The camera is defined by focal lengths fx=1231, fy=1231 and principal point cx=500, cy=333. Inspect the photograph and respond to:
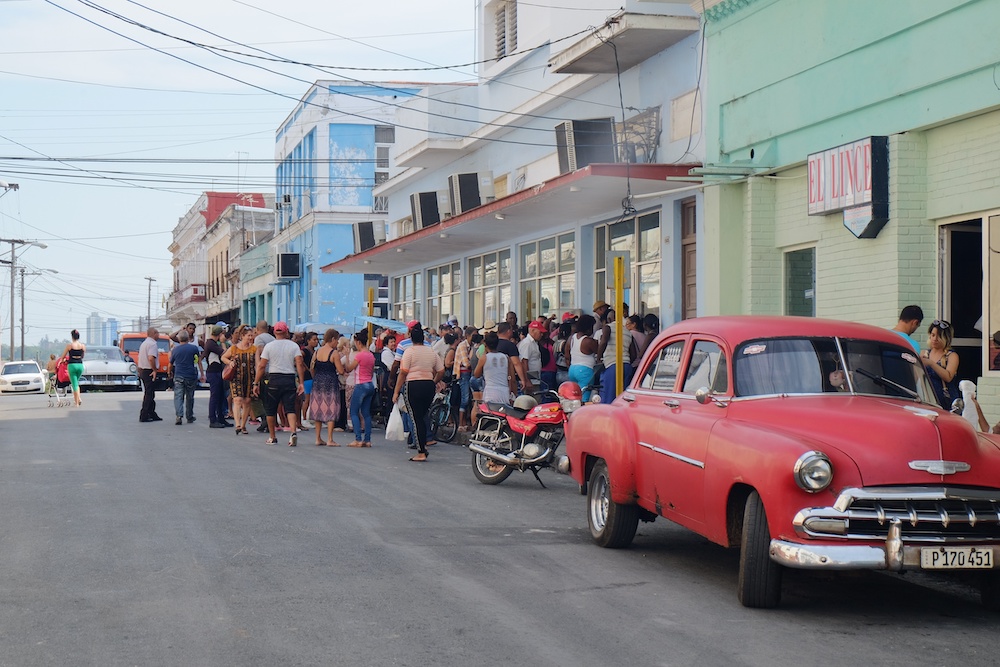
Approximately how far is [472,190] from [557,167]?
4270 mm

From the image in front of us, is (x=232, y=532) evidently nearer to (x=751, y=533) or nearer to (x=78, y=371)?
(x=751, y=533)

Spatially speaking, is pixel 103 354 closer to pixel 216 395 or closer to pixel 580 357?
pixel 216 395

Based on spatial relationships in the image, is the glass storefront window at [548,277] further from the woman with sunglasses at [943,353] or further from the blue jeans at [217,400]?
the woman with sunglasses at [943,353]

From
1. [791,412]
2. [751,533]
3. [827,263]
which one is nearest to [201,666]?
[751,533]

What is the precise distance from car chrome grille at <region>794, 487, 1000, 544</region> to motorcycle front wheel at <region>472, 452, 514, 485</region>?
7.15 metres

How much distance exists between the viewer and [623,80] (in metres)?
22.8

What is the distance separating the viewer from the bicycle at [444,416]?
19.7 m

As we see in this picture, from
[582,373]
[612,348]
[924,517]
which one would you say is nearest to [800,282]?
[612,348]

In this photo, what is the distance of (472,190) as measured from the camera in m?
30.0

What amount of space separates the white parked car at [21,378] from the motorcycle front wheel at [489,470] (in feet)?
125

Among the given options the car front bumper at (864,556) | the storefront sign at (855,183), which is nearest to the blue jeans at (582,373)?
the storefront sign at (855,183)

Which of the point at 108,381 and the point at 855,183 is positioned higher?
the point at 855,183

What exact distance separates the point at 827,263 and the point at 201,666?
1274cm

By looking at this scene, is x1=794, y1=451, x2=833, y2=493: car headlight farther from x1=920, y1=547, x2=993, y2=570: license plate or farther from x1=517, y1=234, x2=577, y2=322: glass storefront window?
x1=517, y1=234, x2=577, y2=322: glass storefront window
